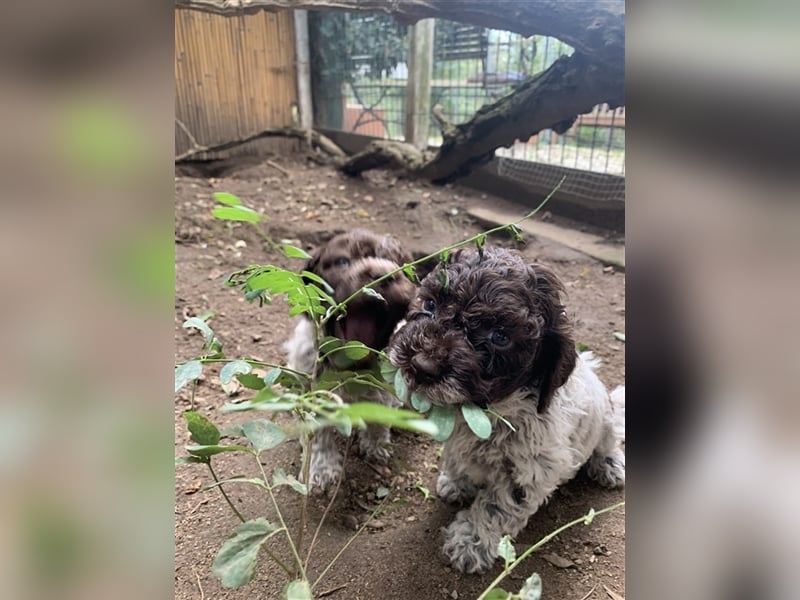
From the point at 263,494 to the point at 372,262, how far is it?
52.1 inches

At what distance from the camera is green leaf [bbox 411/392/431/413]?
1.78 m

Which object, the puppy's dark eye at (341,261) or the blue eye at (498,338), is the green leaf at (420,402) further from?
the puppy's dark eye at (341,261)

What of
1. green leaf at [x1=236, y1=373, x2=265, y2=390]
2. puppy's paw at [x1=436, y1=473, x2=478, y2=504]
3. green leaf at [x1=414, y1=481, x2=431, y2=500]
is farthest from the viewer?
green leaf at [x1=414, y1=481, x2=431, y2=500]

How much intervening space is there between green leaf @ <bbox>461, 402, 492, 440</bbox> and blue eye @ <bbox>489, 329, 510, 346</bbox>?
12.3 inches

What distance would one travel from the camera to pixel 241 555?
1287mm

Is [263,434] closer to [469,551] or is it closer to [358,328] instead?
[358,328]

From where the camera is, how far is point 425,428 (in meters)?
0.75

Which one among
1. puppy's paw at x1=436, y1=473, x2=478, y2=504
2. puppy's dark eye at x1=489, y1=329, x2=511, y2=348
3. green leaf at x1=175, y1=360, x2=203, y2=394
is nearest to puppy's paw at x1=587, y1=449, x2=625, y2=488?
puppy's paw at x1=436, y1=473, x2=478, y2=504

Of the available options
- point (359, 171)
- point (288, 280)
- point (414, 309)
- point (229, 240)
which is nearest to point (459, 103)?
point (359, 171)

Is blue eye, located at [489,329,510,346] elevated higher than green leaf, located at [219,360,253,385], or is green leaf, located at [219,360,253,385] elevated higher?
green leaf, located at [219,360,253,385]

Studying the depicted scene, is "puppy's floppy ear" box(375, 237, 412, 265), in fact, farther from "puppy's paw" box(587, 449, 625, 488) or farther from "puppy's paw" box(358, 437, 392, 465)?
"puppy's paw" box(587, 449, 625, 488)

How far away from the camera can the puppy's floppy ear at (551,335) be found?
2.16 metres

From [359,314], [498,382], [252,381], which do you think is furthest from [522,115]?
[252,381]
